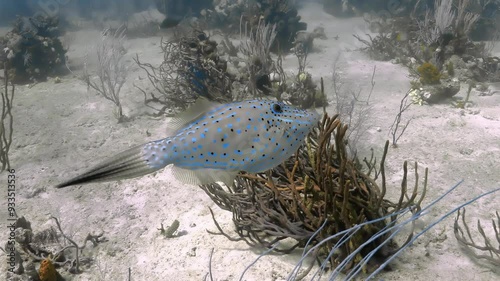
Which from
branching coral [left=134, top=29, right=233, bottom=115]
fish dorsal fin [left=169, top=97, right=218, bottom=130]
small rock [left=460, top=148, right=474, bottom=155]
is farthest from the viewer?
branching coral [left=134, top=29, right=233, bottom=115]

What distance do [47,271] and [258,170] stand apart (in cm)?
281

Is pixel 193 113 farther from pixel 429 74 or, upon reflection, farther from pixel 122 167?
pixel 429 74

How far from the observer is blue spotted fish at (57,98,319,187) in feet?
7.04

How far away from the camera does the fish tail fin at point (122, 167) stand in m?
1.75

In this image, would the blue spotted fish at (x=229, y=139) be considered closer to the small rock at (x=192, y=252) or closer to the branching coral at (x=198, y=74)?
the small rock at (x=192, y=252)

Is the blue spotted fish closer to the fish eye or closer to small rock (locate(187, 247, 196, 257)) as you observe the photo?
the fish eye

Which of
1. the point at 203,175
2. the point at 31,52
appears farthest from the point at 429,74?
the point at 31,52

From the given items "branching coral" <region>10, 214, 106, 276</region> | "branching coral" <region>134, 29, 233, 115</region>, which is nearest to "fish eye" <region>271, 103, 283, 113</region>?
"branching coral" <region>10, 214, 106, 276</region>

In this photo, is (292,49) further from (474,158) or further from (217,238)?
(217,238)

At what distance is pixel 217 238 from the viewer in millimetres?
3844

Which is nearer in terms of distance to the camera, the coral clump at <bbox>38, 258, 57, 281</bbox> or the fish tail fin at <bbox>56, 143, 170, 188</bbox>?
the fish tail fin at <bbox>56, 143, 170, 188</bbox>

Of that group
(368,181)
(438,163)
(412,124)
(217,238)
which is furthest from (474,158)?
(217,238)

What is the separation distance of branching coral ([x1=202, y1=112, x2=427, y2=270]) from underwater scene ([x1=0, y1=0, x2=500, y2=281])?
0.02 m

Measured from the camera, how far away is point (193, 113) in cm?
226
